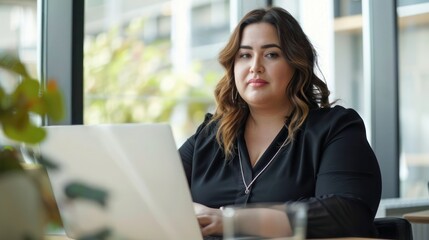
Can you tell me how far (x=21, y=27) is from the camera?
9.16 feet

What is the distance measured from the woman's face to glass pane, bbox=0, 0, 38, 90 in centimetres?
75

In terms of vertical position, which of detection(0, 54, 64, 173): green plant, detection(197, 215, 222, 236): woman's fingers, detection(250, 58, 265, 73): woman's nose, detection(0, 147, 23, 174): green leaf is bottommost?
detection(197, 215, 222, 236): woman's fingers

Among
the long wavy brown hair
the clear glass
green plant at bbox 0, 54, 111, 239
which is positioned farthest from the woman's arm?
the long wavy brown hair

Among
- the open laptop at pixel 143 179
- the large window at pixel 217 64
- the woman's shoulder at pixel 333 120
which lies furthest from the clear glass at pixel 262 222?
the large window at pixel 217 64

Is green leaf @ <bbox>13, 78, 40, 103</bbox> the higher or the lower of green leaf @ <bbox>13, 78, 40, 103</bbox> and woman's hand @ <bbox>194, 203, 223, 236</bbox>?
the higher

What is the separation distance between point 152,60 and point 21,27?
1.04 meters

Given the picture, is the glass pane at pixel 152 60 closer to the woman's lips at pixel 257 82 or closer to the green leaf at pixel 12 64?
the woman's lips at pixel 257 82

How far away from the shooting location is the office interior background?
2.90 m

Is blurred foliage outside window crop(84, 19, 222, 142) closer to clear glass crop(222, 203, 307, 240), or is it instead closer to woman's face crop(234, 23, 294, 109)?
woman's face crop(234, 23, 294, 109)

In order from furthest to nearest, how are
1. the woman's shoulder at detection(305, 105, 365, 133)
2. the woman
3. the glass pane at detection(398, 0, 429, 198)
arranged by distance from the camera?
1. the glass pane at detection(398, 0, 429, 198)
2. the woman's shoulder at detection(305, 105, 365, 133)
3. the woman

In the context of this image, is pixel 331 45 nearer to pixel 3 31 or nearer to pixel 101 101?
pixel 101 101

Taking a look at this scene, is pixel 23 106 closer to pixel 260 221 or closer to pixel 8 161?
pixel 8 161

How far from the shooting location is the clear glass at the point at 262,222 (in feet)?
3.09

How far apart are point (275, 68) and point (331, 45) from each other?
199 cm
